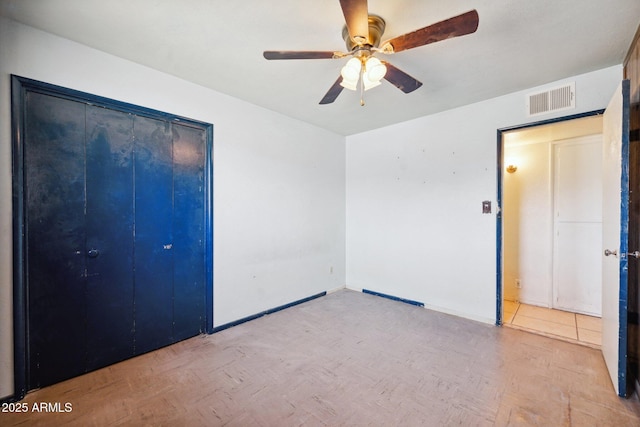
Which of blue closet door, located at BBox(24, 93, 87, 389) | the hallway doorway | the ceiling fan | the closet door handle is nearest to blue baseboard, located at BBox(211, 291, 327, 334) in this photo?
blue closet door, located at BBox(24, 93, 87, 389)

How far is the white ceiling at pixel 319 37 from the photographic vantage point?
5.58 ft

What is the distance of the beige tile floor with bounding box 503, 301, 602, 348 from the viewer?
9.00ft

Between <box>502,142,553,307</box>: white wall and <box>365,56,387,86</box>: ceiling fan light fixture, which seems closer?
Answer: <box>365,56,387,86</box>: ceiling fan light fixture

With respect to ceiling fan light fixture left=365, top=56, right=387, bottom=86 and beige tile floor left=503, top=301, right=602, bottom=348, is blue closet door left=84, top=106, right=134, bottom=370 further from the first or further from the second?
beige tile floor left=503, top=301, right=602, bottom=348

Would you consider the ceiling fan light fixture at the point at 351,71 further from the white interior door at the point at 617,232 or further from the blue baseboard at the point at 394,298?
the blue baseboard at the point at 394,298

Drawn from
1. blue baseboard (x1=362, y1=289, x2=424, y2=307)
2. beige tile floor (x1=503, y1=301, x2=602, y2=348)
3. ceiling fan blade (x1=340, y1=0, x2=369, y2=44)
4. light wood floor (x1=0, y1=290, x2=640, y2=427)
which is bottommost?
light wood floor (x1=0, y1=290, x2=640, y2=427)

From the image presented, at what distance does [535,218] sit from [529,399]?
2.71 m

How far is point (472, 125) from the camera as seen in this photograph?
127 inches

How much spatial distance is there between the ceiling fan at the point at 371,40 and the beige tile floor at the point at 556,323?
2.90 meters

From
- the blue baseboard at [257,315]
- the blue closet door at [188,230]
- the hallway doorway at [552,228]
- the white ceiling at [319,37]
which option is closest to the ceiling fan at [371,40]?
the white ceiling at [319,37]

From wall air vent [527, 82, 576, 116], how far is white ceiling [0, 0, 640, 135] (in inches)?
5.2

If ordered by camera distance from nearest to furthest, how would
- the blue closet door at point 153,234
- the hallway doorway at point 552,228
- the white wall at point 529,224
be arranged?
the blue closet door at point 153,234
the hallway doorway at point 552,228
the white wall at point 529,224

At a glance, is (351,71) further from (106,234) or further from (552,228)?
(552,228)

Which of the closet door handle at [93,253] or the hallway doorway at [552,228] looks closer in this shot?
the closet door handle at [93,253]
